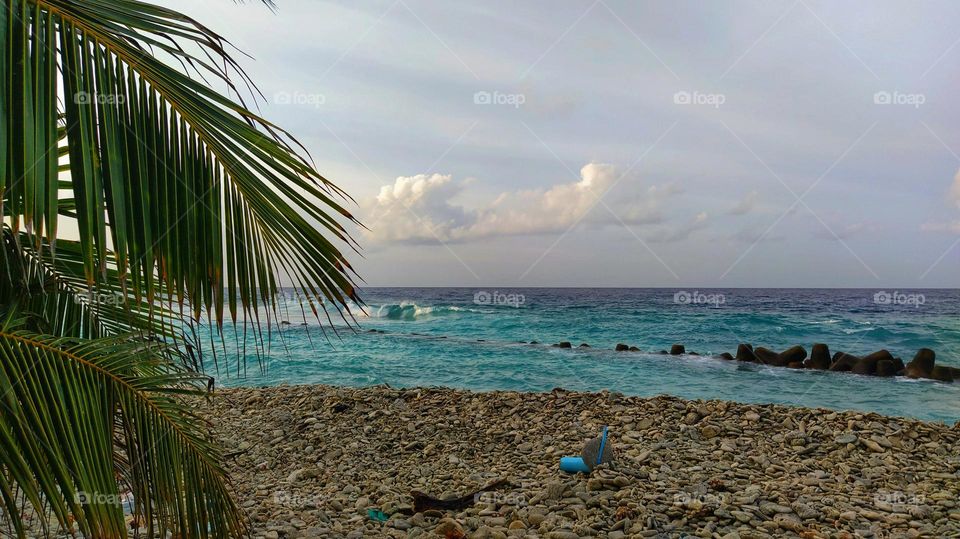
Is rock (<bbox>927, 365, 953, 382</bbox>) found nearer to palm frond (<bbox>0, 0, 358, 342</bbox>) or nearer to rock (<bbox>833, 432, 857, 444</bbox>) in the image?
rock (<bbox>833, 432, 857, 444</bbox>)

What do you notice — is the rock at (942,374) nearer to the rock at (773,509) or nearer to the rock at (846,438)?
the rock at (846,438)

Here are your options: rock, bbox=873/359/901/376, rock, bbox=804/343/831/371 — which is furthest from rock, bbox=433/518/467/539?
rock, bbox=804/343/831/371

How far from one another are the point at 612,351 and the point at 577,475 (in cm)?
1676

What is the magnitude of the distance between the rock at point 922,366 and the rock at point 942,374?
3.8 inches

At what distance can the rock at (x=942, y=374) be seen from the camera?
16859 millimetres

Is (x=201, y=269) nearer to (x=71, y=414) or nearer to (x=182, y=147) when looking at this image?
(x=182, y=147)

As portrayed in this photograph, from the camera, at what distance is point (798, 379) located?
683 inches

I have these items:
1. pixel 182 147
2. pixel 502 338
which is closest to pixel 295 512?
pixel 182 147

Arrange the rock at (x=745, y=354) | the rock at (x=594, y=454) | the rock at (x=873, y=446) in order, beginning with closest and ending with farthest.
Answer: the rock at (x=594, y=454)
the rock at (x=873, y=446)
the rock at (x=745, y=354)

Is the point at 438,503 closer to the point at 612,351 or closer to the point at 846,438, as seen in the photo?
the point at 846,438

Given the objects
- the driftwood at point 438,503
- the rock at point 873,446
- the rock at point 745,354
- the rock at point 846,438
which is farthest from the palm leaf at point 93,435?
the rock at point 745,354

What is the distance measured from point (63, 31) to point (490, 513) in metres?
5.26

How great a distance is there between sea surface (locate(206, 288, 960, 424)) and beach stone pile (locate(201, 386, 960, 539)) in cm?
147

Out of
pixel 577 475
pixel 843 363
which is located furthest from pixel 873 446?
pixel 843 363
